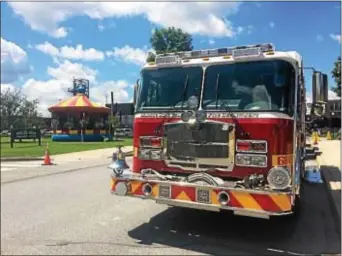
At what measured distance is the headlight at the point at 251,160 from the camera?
5.40 metres

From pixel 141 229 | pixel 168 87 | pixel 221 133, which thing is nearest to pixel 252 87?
pixel 221 133

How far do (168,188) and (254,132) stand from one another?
134 cm

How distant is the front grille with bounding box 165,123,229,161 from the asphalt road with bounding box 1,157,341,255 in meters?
1.11

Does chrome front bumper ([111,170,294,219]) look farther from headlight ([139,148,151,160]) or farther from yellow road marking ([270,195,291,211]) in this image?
headlight ([139,148,151,160])

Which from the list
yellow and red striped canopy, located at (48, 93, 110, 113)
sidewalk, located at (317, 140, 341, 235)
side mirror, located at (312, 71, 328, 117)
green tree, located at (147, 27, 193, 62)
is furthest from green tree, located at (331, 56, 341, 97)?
side mirror, located at (312, 71, 328, 117)

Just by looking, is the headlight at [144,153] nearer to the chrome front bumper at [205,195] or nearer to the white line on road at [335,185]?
the chrome front bumper at [205,195]

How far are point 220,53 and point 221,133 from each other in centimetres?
128

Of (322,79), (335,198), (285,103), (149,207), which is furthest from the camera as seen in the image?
(335,198)

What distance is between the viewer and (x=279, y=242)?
5.67 meters

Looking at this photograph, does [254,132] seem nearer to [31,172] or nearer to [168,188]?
[168,188]

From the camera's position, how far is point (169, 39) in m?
45.2

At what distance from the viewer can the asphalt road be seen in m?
5.12

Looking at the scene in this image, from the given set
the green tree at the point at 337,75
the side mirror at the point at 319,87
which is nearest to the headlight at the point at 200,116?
the side mirror at the point at 319,87

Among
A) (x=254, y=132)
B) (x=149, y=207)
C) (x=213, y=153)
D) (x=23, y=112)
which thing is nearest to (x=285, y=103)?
(x=254, y=132)
